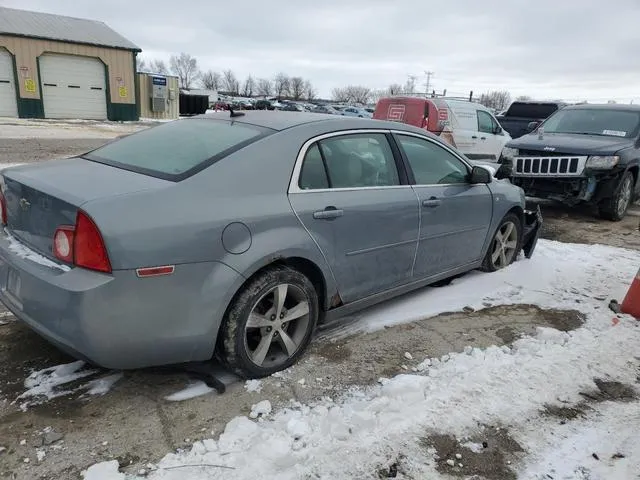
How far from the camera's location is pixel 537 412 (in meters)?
2.95

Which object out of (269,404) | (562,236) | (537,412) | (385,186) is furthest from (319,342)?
(562,236)

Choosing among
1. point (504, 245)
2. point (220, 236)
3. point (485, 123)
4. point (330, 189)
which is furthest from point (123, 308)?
point (485, 123)

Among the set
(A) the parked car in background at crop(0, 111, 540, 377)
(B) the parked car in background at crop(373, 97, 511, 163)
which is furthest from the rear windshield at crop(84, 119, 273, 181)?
(B) the parked car in background at crop(373, 97, 511, 163)

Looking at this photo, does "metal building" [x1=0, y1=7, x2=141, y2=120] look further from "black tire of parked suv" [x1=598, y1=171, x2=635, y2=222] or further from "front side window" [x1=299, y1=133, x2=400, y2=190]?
"front side window" [x1=299, y1=133, x2=400, y2=190]

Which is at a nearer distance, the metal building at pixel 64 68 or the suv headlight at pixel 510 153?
the suv headlight at pixel 510 153

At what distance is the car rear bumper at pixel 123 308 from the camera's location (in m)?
2.46

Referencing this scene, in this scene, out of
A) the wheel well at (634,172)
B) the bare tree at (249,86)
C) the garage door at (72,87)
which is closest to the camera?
the wheel well at (634,172)

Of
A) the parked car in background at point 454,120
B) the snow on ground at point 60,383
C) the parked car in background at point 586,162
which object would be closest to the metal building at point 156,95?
the parked car in background at point 454,120

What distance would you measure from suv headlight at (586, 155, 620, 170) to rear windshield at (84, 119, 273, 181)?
20.3 ft

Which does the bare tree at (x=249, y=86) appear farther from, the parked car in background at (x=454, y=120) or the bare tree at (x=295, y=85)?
the parked car in background at (x=454, y=120)

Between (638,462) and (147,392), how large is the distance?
2615mm

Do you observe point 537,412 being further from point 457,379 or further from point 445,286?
point 445,286

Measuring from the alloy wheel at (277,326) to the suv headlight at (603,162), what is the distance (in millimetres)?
6230

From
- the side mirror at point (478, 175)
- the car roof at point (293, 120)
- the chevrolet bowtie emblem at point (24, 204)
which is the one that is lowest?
the chevrolet bowtie emblem at point (24, 204)
